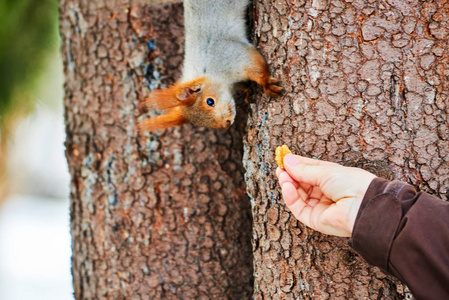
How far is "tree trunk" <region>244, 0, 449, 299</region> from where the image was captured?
3.98ft

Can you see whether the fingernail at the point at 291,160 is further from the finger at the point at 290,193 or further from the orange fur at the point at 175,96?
the orange fur at the point at 175,96

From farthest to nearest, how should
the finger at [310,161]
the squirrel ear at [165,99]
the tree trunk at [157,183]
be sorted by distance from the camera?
the tree trunk at [157,183] → the squirrel ear at [165,99] → the finger at [310,161]

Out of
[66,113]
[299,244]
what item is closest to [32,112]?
[66,113]

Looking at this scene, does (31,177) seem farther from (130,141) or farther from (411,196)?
(411,196)

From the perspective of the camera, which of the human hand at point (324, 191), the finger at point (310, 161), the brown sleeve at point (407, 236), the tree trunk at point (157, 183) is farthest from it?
the tree trunk at point (157, 183)

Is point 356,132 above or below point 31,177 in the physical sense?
above

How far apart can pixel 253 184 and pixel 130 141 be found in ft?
2.03

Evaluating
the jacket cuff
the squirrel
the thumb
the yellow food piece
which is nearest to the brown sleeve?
the jacket cuff

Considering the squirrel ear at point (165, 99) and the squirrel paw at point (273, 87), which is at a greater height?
the squirrel paw at point (273, 87)

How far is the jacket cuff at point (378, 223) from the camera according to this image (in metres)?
0.98

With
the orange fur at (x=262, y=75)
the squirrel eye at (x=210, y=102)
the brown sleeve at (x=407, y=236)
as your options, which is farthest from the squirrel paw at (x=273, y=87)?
Result: the brown sleeve at (x=407, y=236)

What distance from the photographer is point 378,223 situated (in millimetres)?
986

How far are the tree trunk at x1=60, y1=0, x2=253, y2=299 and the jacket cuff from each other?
2.92 ft

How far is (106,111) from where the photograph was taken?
74.7 inches
